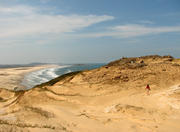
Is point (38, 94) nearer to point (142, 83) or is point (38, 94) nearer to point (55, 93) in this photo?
point (55, 93)

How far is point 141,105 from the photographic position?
1269 cm

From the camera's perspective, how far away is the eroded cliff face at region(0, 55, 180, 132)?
32.3 ft

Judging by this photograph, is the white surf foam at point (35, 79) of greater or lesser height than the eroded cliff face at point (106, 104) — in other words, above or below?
below

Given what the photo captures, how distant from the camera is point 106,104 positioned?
1425 cm

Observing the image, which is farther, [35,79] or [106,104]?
[35,79]

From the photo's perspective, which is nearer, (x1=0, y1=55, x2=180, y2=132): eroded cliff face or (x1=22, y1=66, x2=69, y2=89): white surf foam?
(x1=0, y1=55, x2=180, y2=132): eroded cliff face

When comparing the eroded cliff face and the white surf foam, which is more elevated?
the eroded cliff face

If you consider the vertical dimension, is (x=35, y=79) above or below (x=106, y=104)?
below

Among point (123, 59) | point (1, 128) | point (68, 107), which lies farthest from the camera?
point (123, 59)

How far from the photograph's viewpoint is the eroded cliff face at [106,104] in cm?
984

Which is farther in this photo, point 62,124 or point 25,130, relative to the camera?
point 62,124

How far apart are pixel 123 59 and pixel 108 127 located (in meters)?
23.7

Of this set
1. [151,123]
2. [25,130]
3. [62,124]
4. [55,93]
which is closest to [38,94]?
[55,93]

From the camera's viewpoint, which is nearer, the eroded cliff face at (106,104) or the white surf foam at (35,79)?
the eroded cliff face at (106,104)
